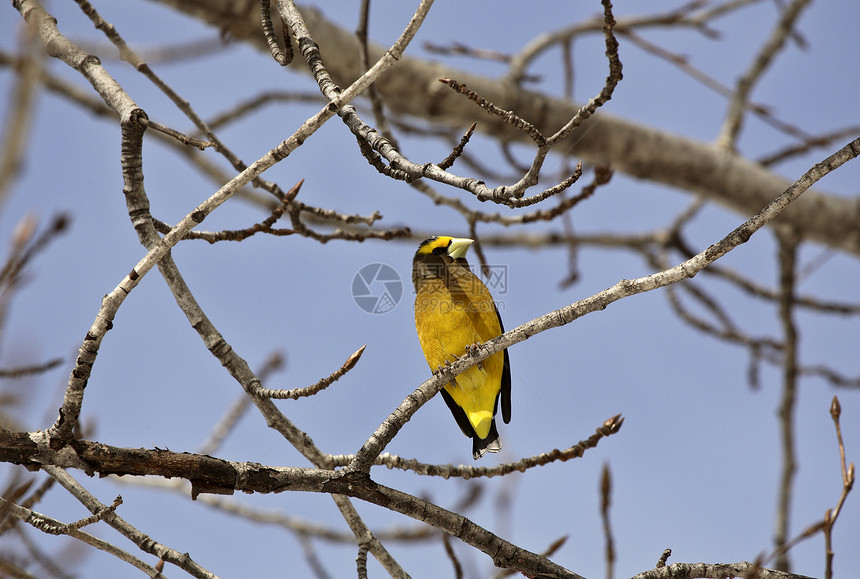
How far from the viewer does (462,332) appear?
4.49m

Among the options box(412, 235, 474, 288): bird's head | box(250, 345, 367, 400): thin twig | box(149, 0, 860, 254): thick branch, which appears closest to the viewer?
box(250, 345, 367, 400): thin twig

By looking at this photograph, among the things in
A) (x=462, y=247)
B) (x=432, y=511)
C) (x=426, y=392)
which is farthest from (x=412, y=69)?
(x=432, y=511)

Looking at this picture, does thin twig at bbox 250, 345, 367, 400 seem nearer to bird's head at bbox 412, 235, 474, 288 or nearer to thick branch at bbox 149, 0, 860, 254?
bird's head at bbox 412, 235, 474, 288

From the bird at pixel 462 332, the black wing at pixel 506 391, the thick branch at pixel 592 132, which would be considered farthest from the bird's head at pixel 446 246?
the thick branch at pixel 592 132

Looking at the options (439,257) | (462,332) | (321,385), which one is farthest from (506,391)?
(321,385)

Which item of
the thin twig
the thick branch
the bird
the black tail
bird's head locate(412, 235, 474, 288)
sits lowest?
the thin twig

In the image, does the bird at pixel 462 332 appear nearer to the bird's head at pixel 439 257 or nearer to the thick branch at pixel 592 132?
the bird's head at pixel 439 257

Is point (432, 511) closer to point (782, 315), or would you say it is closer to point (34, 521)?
point (34, 521)

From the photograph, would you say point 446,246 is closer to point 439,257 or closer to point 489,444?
point 439,257

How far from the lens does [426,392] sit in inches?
113

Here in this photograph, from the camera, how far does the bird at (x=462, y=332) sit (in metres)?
4.54

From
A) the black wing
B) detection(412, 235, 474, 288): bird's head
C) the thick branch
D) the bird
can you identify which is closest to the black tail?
the bird

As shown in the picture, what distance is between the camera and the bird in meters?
4.54

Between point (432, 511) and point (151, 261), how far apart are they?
1403mm
